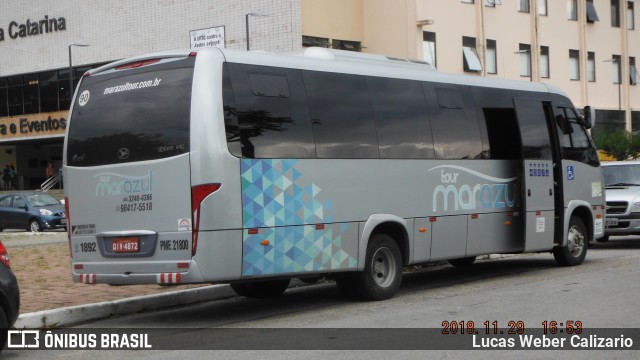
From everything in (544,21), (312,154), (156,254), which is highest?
(544,21)

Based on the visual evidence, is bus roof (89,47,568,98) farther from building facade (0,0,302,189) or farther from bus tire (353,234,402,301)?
building facade (0,0,302,189)

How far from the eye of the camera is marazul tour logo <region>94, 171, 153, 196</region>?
10.5 metres

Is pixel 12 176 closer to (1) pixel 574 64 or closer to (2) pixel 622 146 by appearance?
(1) pixel 574 64

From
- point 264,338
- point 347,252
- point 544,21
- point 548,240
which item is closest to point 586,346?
point 264,338

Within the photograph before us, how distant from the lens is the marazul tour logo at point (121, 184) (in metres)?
10.5

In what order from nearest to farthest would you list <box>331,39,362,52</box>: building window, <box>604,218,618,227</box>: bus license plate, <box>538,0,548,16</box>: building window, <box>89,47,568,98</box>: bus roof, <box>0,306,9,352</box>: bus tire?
<box>0,306,9,352</box>: bus tire, <box>89,47,568,98</box>: bus roof, <box>604,218,618,227</box>: bus license plate, <box>331,39,362,52</box>: building window, <box>538,0,548,16</box>: building window

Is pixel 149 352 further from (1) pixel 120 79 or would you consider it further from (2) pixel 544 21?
(2) pixel 544 21

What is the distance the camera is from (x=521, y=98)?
50.1ft

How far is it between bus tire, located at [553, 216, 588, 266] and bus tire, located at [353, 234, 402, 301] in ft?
14.7

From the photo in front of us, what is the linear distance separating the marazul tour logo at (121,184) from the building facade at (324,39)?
86.3 feet

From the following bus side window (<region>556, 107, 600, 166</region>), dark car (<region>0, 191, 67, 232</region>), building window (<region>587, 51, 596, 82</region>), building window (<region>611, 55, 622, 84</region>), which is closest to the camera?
bus side window (<region>556, 107, 600, 166</region>)

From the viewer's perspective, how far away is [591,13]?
51031 millimetres

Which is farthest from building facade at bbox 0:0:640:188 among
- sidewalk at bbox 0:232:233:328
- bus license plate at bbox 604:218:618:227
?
sidewalk at bbox 0:232:233:328

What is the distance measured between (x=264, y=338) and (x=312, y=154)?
268cm
